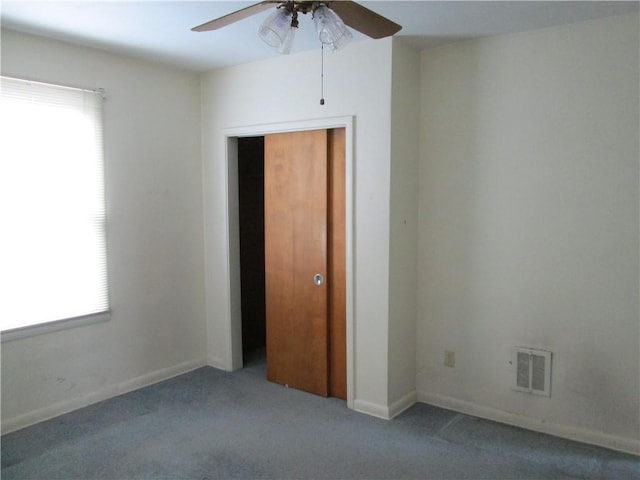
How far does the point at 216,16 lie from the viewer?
2953 millimetres

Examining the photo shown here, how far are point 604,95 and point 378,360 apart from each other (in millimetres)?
2127

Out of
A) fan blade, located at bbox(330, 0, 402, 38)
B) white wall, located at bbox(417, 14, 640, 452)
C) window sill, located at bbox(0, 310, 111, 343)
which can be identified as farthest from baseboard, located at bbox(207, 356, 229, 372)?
fan blade, located at bbox(330, 0, 402, 38)

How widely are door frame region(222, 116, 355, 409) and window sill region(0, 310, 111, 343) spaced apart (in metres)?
1.04

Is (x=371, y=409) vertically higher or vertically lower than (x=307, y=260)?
lower

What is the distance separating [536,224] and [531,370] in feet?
3.04

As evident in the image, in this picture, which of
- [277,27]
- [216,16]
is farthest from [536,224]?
[216,16]

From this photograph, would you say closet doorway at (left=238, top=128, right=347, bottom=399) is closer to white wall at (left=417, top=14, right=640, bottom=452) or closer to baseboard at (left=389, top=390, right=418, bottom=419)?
baseboard at (left=389, top=390, right=418, bottom=419)

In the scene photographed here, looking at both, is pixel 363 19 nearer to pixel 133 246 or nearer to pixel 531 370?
pixel 531 370

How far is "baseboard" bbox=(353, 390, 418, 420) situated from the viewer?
3506 millimetres

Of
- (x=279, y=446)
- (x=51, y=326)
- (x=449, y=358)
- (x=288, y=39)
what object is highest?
(x=288, y=39)

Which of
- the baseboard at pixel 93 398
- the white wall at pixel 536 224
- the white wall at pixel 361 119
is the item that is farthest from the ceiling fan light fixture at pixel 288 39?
the baseboard at pixel 93 398

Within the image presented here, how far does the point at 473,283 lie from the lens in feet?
11.5

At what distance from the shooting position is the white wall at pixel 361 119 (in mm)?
3398

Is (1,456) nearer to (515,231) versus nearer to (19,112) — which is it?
(19,112)
